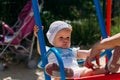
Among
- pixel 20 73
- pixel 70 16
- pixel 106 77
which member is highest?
pixel 106 77

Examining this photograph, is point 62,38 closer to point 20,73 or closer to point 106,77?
point 106,77

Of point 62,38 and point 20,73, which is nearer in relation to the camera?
point 62,38

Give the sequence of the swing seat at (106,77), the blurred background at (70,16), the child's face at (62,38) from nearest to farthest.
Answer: the swing seat at (106,77) < the child's face at (62,38) < the blurred background at (70,16)

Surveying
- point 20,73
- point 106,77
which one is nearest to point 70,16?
point 20,73

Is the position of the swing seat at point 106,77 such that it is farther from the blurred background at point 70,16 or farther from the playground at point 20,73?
the blurred background at point 70,16

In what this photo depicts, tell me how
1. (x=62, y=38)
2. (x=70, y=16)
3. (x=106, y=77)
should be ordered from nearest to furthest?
(x=106, y=77) → (x=62, y=38) → (x=70, y=16)

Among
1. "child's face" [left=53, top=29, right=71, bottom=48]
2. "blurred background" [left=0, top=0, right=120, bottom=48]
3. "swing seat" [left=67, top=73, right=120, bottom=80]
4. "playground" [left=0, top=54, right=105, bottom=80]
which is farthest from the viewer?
"blurred background" [left=0, top=0, right=120, bottom=48]

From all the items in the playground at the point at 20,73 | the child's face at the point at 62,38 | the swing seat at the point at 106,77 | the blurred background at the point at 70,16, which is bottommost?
the playground at the point at 20,73

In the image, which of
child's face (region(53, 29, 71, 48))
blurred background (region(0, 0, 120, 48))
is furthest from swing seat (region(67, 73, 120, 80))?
blurred background (region(0, 0, 120, 48))

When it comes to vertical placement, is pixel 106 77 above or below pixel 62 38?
below

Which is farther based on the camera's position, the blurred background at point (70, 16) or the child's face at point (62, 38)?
the blurred background at point (70, 16)

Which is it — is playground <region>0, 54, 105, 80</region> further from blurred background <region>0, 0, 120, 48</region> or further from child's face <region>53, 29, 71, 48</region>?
child's face <region>53, 29, 71, 48</region>

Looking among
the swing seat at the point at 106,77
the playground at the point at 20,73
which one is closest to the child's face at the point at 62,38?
the swing seat at the point at 106,77

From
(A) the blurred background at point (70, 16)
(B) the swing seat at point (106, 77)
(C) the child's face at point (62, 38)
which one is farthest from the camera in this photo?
(A) the blurred background at point (70, 16)
